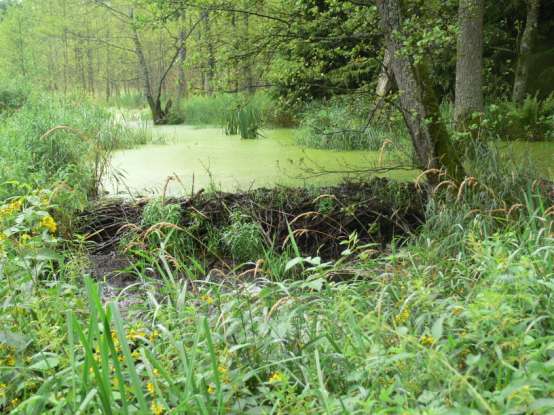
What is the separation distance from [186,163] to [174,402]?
4774mm

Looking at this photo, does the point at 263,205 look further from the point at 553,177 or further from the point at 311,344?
the point at 311,344

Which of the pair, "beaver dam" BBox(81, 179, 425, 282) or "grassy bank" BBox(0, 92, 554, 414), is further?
"beaver dam" BBox(81, 179, 425, 282)

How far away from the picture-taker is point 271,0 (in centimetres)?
526

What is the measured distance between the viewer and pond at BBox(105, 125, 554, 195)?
189 inches

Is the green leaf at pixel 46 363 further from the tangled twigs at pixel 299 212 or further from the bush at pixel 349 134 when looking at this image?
the bush at pixel 349 134

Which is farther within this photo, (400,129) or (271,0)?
(400,129)

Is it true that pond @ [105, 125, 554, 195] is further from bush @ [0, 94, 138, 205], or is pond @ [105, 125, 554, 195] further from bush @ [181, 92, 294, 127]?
bush @ [181, 92, 294, 127]

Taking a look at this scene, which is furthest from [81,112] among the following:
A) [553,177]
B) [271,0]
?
[553,177]

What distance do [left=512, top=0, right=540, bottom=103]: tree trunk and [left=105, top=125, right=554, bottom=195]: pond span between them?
66.3 inches

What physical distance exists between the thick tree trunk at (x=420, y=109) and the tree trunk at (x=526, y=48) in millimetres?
4007

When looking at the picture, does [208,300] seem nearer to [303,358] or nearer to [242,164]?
[303,358]

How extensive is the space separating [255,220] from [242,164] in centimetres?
174

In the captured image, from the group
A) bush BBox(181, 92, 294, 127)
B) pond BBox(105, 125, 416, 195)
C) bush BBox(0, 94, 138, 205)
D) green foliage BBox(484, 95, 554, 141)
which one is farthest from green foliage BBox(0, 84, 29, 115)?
green foliage BBox(484, 95, 554, 141)

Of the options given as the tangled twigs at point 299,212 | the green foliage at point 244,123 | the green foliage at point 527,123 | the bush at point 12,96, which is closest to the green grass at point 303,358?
the tangled twigs at point 299,212
